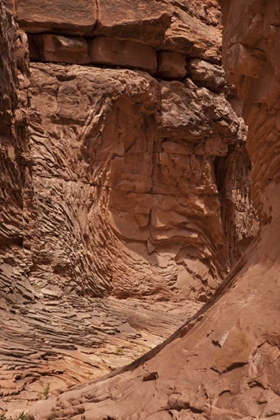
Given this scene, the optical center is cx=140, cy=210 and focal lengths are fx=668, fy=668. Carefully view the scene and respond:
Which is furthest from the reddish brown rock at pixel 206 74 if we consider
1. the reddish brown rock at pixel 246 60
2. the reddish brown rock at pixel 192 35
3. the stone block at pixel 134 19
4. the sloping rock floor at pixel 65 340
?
the reddish brown rock at pixel 246 60

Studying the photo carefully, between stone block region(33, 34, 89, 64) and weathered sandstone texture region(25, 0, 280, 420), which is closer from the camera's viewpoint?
weathered sandstone texture region(25, 0, 280, 420)

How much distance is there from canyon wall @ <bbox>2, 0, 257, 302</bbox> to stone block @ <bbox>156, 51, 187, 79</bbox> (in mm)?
18

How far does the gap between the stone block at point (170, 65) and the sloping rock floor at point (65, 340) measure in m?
4.20

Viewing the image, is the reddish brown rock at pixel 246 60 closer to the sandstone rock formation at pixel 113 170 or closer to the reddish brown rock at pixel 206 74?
the sandstone rock formation at pixel 113 170

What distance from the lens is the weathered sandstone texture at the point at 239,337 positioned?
316 centimetres

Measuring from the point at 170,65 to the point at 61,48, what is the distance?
2.06 metres

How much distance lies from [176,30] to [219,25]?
1456mm

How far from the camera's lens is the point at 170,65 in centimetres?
1189

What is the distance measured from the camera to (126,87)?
11.1m

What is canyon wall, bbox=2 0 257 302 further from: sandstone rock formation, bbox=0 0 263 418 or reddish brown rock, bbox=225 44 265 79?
reddish brown rock, bbox=225 44 265 79

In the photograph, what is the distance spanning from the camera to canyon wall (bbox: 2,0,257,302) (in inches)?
406

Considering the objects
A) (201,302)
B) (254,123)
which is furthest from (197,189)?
(254,123)

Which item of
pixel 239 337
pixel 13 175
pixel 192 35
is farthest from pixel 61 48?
pixel 239 337

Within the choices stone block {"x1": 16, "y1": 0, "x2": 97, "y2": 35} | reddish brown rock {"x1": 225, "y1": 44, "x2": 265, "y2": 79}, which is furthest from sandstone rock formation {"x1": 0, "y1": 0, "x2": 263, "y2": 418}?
reddish brown rock {"x1": 225, "y1": 44, "x2": 265, "y2": 79}
